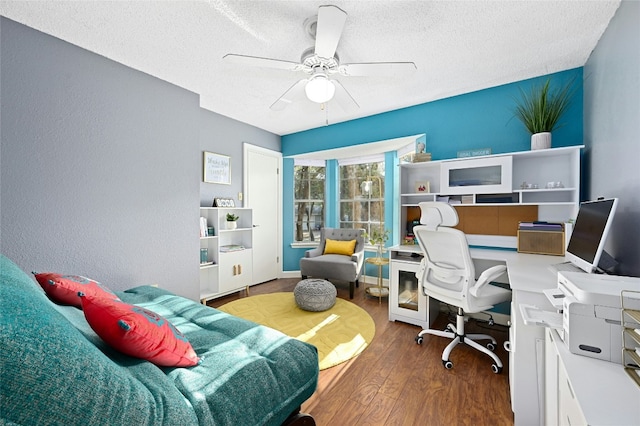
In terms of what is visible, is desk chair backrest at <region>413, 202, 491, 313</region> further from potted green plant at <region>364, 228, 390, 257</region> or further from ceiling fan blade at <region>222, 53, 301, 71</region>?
ceiling fan blade at <region>222, 53, 301, 71</region>

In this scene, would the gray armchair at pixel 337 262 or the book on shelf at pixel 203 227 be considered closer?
the book on shelf at pixel 203 227

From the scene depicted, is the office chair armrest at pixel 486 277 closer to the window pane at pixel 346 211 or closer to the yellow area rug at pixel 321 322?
the yellow area rug at pixel 321 322

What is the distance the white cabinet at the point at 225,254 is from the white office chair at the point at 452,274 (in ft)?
8.17

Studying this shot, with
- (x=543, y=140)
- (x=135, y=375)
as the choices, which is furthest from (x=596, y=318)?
(x=543, y=140)

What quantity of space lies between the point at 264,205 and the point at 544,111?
374 centimetres

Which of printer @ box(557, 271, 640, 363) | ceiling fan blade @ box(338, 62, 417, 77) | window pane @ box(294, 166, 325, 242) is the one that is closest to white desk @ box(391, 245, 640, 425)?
printer @ box(557, 271, 640, 363)

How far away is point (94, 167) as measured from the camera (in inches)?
90.9

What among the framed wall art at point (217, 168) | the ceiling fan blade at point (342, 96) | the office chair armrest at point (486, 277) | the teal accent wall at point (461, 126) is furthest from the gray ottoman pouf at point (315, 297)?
the ceiling fan blade at point (342, 96)

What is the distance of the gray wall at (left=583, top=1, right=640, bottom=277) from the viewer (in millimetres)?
1487

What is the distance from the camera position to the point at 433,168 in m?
3.23

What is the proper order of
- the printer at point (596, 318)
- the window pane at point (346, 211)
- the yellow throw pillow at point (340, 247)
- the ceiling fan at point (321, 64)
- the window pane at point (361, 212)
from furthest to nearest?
the window pane at point (346, 211) → the window pane at point (361, 212) → the yellow throw pillow at point (340, 247) → the ceiling fan at point (321, 64) → the printer at point (596, 318)

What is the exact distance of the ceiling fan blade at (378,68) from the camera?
6.05ft

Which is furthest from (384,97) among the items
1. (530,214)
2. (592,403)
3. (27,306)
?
(27,306)

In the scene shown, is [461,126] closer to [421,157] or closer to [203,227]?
[421,157]
